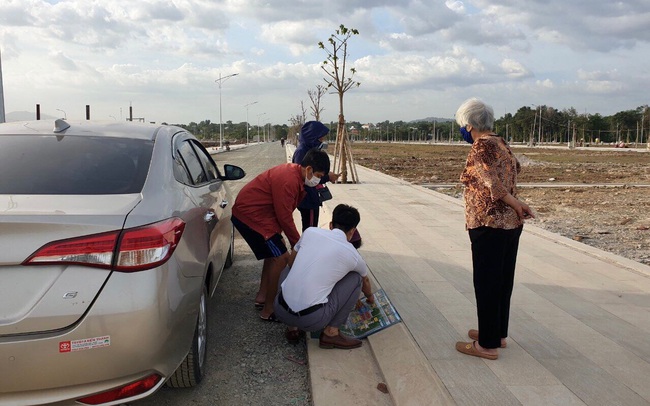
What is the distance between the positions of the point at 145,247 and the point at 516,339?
2608mm

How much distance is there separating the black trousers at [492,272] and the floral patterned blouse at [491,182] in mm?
63

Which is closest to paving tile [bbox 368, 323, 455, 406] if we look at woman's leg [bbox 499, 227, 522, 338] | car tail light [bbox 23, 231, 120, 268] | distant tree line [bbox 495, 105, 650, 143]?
woman's leg [bbox 499, 227, 522, 338]

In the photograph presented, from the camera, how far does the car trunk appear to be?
207 centimetres

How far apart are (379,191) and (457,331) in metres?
9.47

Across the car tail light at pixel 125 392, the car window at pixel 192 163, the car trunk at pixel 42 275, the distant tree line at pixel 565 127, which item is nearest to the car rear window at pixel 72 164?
the car trunk at pixel 42 275

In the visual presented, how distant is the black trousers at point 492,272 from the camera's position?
3.10 m

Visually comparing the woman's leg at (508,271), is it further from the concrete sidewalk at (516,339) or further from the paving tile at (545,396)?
the paving tile at (545,396)

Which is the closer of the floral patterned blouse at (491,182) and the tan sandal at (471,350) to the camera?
the floral patterned blouse at (491,182)

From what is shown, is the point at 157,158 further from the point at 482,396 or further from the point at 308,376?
the point at 482,396

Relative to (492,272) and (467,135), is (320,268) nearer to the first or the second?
(492,272)

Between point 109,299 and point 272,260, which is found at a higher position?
point 109,299

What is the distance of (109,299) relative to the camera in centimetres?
217

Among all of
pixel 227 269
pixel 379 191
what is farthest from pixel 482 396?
pixel 379 191

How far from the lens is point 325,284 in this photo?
333 centimetres
